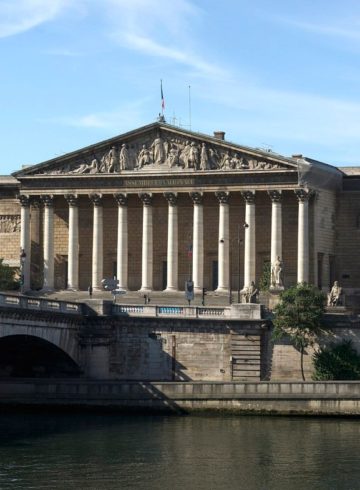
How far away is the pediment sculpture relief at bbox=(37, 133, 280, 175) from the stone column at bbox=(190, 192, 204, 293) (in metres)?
2.23

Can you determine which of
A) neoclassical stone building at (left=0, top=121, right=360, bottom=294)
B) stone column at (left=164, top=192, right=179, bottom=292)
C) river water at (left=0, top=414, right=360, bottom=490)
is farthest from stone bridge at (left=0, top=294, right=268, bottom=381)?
stone column at (left=164, top=192, right=179, bottom=292)

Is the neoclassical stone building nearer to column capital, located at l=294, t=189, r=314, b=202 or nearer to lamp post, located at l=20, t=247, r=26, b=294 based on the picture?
column capital, located at l=294, t=189, r=314, b=202

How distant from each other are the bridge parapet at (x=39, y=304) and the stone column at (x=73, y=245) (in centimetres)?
2529

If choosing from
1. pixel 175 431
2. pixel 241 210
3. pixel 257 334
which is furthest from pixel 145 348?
pixel 241 210

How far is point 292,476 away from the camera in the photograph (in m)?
80.3

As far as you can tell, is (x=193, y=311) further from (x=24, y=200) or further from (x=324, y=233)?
(x=24, y=200)

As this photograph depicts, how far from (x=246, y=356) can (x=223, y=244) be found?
75.4 ft

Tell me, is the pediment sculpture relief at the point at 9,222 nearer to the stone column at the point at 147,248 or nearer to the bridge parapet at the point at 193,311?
the stone column at the point at 147,248

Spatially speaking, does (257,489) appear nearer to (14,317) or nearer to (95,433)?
(95,433)

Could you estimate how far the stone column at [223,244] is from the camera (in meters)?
130

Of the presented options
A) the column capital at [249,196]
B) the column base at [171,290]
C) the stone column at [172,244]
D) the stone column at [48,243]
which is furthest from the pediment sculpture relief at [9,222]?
the column capital at [249,196]

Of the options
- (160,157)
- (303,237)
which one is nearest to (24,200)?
(160,157)

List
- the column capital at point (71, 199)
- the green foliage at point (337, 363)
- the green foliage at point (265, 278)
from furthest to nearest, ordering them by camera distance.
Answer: the column capital at point (71, 199) → the green foliage at point (265, 278) → the green foliage at point (337, 363)

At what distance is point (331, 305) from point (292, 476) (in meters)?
34.6
